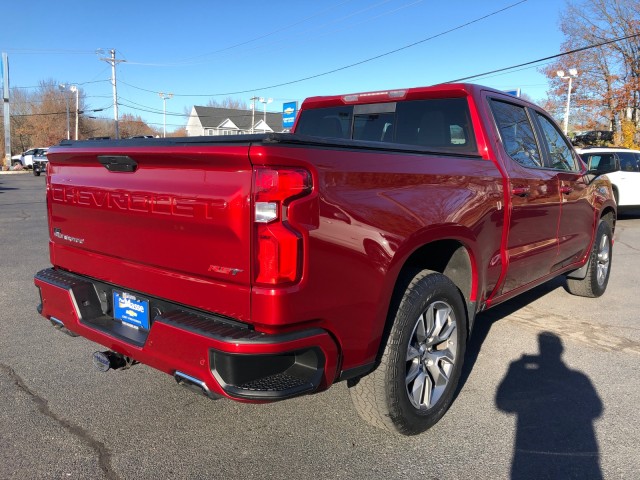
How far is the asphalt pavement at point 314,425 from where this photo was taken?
2643 millimetres

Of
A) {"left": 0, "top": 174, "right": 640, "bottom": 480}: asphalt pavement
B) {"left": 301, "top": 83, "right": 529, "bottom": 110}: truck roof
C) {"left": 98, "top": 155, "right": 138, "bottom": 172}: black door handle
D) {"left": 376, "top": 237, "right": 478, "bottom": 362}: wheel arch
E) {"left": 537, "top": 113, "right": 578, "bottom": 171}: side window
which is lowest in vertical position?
{"left": 0, "top": 174, "right": 640, "bottom": 480}: asphalt pavement

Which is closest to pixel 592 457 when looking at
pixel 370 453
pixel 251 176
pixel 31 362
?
pixel 370 453

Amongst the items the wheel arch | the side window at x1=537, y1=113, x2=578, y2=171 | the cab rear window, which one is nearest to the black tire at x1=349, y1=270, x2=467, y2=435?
the wheel arch

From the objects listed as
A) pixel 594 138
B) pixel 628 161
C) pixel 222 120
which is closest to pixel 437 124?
pixel 628 161

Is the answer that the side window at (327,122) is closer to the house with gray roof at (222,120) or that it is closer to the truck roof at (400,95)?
the truck roof at (400,95)

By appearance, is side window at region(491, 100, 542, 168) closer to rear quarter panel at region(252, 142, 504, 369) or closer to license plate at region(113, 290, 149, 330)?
rear quarter panel at region(252, 142, 504, 369)

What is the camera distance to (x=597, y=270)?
19.1 ft

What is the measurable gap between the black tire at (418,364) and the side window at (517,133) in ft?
4.48

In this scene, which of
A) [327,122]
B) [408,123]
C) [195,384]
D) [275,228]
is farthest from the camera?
[327,122]

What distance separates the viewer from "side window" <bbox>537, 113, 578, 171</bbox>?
4516 millimetres

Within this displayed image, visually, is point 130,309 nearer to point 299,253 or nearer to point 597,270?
point 299,253

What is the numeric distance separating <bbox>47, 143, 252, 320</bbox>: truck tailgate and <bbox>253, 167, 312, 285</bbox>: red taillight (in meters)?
0.05

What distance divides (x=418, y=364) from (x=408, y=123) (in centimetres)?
194

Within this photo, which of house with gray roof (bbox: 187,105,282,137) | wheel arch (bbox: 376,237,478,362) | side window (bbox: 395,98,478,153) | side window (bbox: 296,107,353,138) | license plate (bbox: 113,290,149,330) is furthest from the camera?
house with gray roof (bbox: 187,105,282,137)
